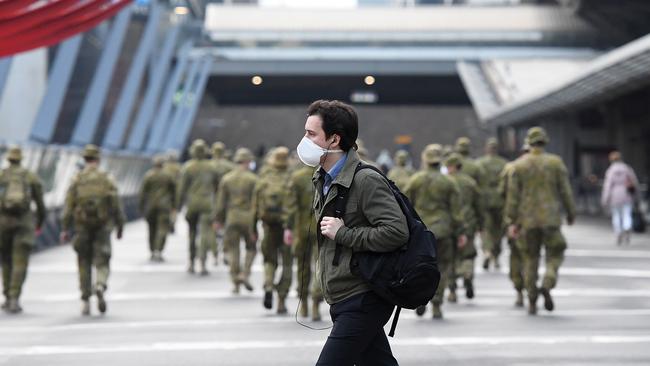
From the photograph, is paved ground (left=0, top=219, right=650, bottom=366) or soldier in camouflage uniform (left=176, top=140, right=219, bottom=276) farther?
A: soldier in camouflage uniform (left=176, top=140, right=219, bottom=276)

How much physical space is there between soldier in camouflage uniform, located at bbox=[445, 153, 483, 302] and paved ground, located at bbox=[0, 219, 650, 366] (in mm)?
244

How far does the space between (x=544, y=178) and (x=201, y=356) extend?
175 inches

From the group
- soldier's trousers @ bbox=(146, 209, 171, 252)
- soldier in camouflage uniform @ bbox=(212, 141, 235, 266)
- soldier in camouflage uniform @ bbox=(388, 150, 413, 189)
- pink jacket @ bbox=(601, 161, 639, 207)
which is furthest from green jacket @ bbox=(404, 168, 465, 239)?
pink jacket @ bbox=(601, 161, 639, 207)

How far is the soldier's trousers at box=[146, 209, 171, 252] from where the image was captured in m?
19.9

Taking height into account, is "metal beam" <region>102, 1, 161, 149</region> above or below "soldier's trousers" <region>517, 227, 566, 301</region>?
above

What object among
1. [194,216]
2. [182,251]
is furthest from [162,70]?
[194,216]

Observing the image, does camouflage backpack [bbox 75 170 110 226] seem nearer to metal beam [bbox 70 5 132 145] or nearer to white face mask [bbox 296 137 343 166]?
white face mask [bbox 296 137 343 166]

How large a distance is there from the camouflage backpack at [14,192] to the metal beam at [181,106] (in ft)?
136

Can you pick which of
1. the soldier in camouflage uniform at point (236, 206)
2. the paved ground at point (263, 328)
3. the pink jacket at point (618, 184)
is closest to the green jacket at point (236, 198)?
the soldier in camouflage uniform at point (236, 206)

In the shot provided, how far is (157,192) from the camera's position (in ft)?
65.2

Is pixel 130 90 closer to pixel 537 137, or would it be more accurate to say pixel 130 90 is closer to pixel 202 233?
pixel 202 233

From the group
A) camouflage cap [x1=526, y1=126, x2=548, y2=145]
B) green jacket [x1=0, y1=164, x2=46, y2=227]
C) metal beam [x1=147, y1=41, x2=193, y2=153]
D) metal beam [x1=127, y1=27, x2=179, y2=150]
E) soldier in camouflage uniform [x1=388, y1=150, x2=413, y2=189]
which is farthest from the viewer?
metal beam [x1=147, y1=41, x2=193, y2=153]

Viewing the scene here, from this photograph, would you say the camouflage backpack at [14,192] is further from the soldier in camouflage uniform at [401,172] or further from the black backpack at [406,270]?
the black backpack at [406,270]

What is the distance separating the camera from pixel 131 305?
14.0 metres
